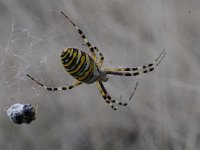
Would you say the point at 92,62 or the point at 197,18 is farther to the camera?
the point at 197,18

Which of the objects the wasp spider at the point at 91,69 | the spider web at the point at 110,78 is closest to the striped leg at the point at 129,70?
the wasp spider at the point at 91,69

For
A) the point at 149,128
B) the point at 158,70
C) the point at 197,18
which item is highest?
the point at 197,18

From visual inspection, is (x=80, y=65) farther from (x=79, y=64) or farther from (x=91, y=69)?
(x=91, y=69)

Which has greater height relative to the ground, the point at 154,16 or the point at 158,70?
the point at 154,16

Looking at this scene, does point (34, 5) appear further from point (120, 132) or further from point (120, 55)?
point (120, 132)

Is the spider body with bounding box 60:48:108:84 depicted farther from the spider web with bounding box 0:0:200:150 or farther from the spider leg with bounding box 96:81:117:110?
the spider web with bounding box 0:0:200:150

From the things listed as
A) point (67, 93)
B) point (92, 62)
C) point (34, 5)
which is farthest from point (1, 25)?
point (92, 62)
